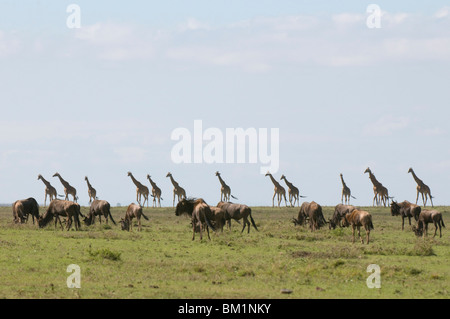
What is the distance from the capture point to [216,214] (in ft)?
105

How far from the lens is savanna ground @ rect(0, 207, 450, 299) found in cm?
1858

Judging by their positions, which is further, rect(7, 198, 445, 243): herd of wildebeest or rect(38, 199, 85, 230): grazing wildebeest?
rect(38, 199, 85, 230): grazing wildebeest

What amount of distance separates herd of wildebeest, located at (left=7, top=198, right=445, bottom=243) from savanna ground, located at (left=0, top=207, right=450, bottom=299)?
745 millimetres

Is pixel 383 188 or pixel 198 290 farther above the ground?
pixel 383 188

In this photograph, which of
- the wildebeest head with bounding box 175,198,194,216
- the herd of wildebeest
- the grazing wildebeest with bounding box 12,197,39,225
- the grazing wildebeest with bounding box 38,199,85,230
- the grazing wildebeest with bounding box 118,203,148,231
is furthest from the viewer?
the grazing wildebeest with bounding box 12,197,39,225

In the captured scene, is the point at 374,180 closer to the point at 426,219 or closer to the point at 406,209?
the point at 406,209

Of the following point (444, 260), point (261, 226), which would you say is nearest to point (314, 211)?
point (261, 226)

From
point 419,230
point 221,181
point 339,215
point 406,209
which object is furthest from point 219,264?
point 221,181

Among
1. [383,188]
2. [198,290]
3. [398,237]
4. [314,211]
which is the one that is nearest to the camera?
[198,290]

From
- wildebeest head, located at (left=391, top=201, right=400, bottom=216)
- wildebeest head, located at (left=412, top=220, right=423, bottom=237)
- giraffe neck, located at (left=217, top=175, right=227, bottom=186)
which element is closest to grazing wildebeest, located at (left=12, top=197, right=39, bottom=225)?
wildebeest head, located at (left=391, top=201, right=400, bottom=216)

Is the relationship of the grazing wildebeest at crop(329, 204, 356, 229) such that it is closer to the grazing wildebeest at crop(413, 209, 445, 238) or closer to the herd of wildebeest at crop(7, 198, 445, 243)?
the herd of wildebeest at crop(7, 198, 445, 243)

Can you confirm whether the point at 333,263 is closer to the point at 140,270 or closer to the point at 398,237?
the point at 140,270
